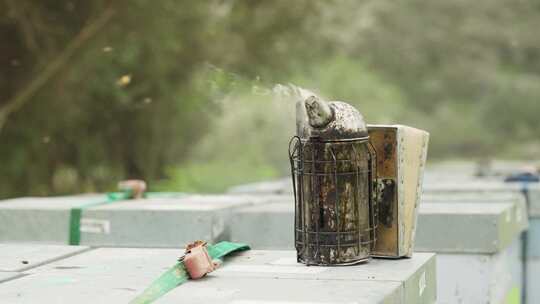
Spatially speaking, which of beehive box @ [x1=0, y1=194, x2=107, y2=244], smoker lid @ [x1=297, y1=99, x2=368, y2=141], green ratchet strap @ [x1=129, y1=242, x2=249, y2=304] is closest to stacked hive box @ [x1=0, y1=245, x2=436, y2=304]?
green ratchet strap @ [x1=129, y1=242, x2=249, y2=304]

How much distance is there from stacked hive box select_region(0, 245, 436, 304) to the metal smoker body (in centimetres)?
8

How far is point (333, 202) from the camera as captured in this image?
3.88 meters

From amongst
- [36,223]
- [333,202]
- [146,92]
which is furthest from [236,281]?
[146,92]

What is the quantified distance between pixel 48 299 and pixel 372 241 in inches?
52.2

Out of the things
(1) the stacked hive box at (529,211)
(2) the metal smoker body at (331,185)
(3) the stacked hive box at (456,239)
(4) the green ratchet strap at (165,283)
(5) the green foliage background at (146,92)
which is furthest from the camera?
(5) the green foliage background at (146,92)

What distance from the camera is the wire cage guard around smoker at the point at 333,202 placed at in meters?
3.88

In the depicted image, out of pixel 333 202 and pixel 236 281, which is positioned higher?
pixel 333 202

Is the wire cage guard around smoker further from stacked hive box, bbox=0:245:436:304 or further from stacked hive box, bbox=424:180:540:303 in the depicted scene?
stacked hive box, bbox=424:180:540:303

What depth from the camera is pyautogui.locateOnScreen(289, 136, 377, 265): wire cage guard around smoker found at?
3.88 metres

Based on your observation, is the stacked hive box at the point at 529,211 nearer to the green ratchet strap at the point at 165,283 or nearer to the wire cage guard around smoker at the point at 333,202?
the wire cage guard around smoker at the point at 333,202

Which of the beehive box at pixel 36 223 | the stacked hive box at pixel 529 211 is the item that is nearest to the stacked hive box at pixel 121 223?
the beehive box at pixel 36 223

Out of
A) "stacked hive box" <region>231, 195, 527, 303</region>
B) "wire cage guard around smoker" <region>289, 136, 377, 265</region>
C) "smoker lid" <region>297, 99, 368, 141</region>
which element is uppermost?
"smoker lid" <region>297, 99, 368, 141</region>

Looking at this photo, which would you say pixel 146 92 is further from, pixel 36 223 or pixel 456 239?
pixel 456 239

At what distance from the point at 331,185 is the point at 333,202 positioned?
2.5 inches
